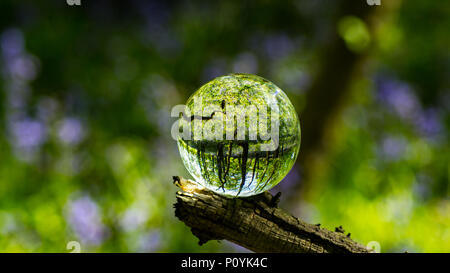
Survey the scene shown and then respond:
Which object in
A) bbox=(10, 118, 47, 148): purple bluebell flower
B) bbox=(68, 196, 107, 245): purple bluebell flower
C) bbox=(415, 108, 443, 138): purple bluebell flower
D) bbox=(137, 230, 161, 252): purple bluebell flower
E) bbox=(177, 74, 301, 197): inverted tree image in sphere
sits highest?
bbox=(415, 108, 443, 138): purple bluebell flower

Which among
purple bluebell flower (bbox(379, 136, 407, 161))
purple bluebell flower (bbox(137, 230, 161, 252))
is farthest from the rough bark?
purple bluebell flower (bbox(379, 136, 407, 161))

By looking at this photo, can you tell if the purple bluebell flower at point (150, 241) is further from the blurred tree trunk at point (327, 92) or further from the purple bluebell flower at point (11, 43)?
the purple bluebell flower at point (11, 43)

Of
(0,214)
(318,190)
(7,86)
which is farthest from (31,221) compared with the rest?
(318,190)

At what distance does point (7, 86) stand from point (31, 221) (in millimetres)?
1045

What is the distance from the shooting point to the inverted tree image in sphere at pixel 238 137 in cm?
74

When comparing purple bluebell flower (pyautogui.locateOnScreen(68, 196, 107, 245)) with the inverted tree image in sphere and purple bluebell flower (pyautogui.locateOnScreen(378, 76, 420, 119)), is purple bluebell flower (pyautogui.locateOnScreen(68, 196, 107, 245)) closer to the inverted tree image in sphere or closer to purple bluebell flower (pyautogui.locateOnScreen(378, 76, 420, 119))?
the inverted tree image in sphere

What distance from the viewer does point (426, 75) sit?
3553 mm

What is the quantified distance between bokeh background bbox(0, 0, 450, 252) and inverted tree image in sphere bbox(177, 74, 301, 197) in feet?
4.25

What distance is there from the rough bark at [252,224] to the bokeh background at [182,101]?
1313 millimetres

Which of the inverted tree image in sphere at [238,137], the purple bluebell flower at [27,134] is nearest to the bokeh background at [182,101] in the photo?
the purple bluebell flower at [27,134]

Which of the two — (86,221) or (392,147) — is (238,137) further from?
(392,147)

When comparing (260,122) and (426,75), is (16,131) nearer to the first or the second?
(260,122)

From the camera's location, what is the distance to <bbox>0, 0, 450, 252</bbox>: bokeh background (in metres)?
2.33

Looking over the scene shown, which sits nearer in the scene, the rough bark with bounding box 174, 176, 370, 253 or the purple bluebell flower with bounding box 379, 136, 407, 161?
the rough bark with bounding box 174, 176, 370, 253
